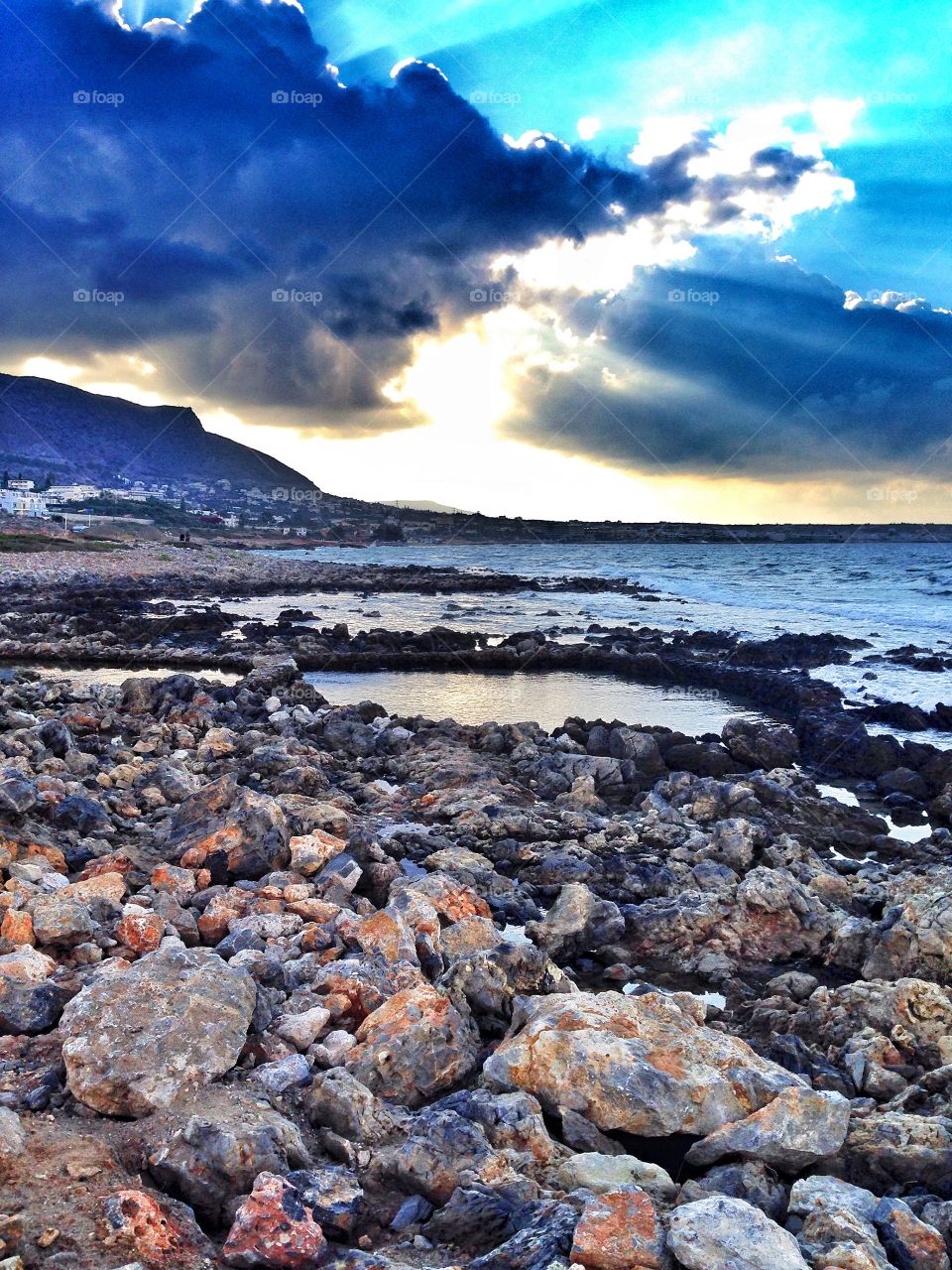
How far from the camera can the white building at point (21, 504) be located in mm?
100356

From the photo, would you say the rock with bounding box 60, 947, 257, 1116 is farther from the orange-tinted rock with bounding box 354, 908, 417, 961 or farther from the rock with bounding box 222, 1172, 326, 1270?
the orange-tinted rock with bounding box 354, 908, 417, 961

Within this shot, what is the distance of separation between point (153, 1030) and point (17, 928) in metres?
1.85

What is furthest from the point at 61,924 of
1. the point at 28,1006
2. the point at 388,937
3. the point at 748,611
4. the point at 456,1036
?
the point at 748,611

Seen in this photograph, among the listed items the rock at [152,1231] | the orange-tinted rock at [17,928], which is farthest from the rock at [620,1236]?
the orange-tinted rock at [17,928]

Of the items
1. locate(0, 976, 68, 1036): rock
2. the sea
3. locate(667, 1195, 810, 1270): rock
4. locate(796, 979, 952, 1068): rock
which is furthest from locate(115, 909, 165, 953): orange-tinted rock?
the sea

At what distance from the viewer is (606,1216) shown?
132 inches

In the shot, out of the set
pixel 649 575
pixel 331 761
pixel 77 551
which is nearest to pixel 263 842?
pixel 331 761

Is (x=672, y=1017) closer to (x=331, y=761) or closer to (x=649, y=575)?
(x=331, y=761)

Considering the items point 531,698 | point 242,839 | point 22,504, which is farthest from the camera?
point 22,504

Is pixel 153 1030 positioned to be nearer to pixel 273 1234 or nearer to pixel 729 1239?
pixel 273 1234

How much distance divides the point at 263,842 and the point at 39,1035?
3.05 m

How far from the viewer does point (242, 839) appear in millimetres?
7625

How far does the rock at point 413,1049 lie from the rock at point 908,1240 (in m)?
2.16

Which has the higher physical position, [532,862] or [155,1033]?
[155,1033]
